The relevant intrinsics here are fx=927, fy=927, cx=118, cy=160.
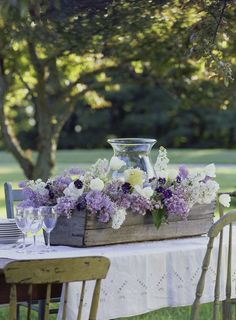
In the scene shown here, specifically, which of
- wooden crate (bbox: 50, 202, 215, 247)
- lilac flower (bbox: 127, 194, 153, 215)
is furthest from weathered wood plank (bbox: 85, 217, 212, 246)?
lilac flower (bbox: 127, 194, 153, 215)

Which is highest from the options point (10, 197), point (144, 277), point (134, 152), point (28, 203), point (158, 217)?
point (134, 152)

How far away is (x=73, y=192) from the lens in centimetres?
460

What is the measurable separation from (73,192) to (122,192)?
0.82 ft

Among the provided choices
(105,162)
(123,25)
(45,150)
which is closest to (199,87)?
(45,150)

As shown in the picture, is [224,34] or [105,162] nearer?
[105,162]

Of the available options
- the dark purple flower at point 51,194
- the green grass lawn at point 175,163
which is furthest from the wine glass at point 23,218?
the green grass lawn at point 175,163

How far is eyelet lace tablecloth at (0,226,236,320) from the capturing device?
4.29m

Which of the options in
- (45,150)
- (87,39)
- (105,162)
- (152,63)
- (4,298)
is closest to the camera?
(4,298)

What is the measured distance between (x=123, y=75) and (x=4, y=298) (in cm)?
973

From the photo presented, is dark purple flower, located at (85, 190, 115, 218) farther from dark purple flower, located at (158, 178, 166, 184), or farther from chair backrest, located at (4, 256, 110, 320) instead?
chair backrest, located at (4, 256, 110, 320)

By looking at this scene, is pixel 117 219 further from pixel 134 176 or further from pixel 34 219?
pixel 34 219

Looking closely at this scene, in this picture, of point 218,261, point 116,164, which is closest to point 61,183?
point 116,164

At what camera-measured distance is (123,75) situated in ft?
44.6

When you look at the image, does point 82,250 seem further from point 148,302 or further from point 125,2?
point 125,2
